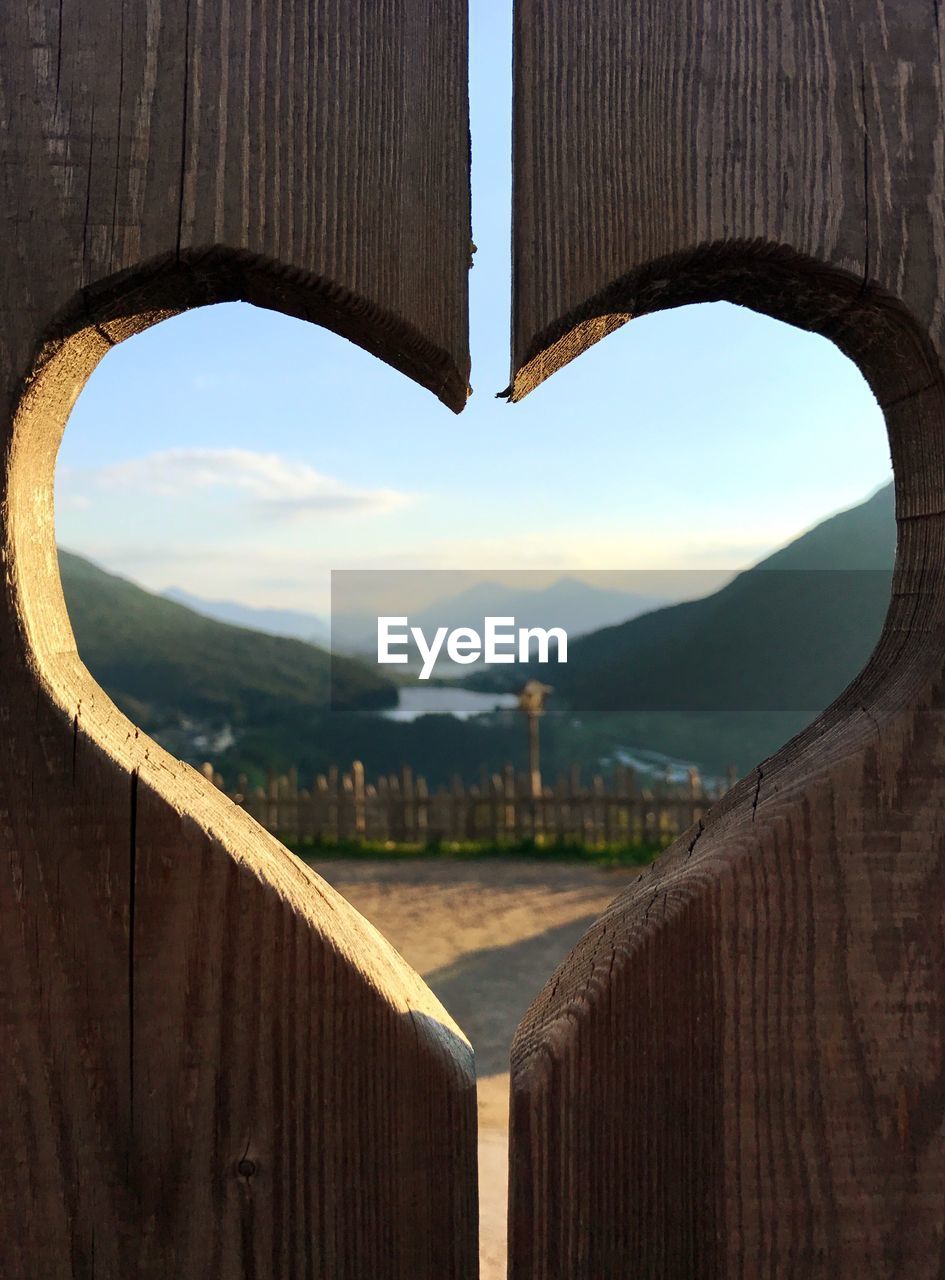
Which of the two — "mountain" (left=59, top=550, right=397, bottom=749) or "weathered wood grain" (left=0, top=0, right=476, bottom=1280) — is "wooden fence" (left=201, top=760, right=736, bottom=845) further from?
"mountain" (left=59, top=550, right=397, bottom=749)

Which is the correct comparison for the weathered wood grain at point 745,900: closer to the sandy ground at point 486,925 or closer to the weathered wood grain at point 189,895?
the weathered wood grain at point 189,895

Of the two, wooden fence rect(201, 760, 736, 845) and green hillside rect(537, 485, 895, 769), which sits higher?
green hillside rect(537, 485, 895, 769)

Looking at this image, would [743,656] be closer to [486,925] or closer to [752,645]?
[752,645]

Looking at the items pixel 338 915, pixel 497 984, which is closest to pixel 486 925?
pixel 497 984

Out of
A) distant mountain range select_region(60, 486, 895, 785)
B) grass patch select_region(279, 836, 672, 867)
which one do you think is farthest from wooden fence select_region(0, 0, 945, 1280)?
distant mountain range select_region(60, 486, 895, 785)

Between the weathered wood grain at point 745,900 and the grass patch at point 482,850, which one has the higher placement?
the weathered wood grain at point 745,900

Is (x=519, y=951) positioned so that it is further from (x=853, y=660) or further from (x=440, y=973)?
(x=853, y=660)

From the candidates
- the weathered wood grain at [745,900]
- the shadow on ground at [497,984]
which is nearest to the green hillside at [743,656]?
the shadow on ground at [497,984]

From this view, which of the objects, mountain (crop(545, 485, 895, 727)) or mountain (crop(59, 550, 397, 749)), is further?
mountain (crop(545, 485, 895, 727))
